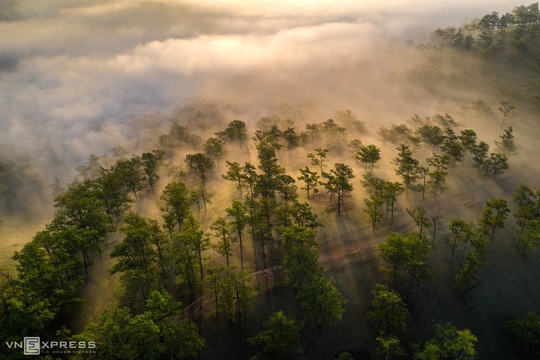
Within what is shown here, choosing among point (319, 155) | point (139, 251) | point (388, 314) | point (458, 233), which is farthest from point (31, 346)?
point (319, 155)

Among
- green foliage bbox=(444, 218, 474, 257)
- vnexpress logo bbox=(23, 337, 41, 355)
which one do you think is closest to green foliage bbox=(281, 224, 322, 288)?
green foliage bbox=(444, 218, 474, 257)

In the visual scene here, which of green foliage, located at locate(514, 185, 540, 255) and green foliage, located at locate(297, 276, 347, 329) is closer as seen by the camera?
green foliage, located at locate(297, 276, 347, 329)

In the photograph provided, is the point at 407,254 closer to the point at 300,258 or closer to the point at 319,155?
the point at 300,258

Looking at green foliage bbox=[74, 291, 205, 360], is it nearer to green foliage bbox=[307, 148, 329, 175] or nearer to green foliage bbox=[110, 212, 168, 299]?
green foliage bbox=[110, 212, 168, 299]

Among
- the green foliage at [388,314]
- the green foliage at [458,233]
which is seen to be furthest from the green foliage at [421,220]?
the green foliage at [388,314]

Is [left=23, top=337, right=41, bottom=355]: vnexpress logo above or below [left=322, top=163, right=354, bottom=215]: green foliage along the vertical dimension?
below

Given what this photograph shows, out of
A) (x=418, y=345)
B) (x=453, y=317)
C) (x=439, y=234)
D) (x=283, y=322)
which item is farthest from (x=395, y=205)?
(x=283, y=322)

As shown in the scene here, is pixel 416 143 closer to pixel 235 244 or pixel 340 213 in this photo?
pixel 340 213

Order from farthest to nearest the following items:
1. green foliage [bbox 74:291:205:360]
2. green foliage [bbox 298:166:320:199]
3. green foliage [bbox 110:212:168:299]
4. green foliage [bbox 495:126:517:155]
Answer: green foliage [bbox 495:126:517:155] < green foliage [bbox 298:166:320:199] < green foliage [bbox 110:212:168:299] < green foliage [bbox 74:291:205:360]
